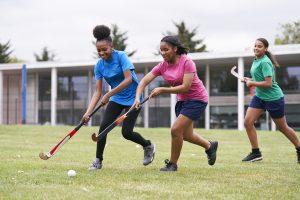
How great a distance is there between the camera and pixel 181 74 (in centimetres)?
659

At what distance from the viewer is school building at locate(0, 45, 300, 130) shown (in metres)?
31.5

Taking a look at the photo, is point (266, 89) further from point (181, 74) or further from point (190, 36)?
point (190, 36)

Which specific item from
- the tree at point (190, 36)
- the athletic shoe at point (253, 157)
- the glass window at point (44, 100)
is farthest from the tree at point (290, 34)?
the athletic shoe at point (253, 157)

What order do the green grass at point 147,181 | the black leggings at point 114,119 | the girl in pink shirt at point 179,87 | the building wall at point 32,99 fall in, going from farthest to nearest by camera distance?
1. the building wall at point 32,99
2. the black leggings at point 114,119
3. the girl in pink shirt at point 179,87
4. the green grass at point 147,181

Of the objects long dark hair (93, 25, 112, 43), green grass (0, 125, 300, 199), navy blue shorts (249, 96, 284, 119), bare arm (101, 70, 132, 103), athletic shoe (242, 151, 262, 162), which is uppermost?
long dark hair (93, 25, 112, 43)

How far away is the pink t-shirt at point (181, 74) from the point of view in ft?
21.6

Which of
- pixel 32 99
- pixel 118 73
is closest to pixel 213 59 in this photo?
pixel 32 99

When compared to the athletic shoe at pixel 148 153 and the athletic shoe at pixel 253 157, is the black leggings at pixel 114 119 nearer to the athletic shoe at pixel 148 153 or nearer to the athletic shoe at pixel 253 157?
the athletic shoe at pixel 148 153

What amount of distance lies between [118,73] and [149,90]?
26.3 metres

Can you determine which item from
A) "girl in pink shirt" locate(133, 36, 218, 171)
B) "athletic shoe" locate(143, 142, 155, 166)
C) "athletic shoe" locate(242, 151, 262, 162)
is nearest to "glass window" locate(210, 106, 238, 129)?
"athletic shoe" locate(242, 151, 262, 162)

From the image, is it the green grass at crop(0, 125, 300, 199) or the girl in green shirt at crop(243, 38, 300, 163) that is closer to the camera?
the green grass at crop(0, 125, 300, 199)

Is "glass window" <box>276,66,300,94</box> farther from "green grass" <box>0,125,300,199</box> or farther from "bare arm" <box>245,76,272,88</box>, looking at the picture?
"green grass" <box>0,125,300,199</box>

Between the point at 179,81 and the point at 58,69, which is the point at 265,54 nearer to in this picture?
the point at 179,81

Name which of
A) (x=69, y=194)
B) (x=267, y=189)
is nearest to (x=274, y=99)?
(x=267, y=189)
